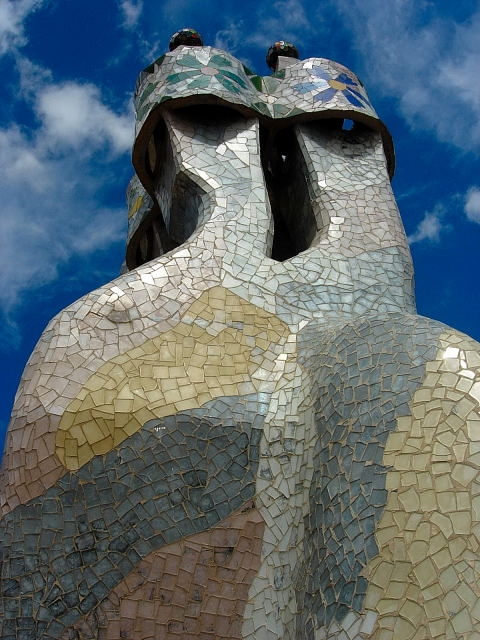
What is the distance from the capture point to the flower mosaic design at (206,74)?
5.91 m

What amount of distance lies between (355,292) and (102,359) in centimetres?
173

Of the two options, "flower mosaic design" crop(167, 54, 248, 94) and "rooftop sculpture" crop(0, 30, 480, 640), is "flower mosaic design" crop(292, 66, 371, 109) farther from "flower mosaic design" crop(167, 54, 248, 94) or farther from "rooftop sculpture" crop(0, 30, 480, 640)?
"rooftop sculpture" crop(0, 30, 480, 640)

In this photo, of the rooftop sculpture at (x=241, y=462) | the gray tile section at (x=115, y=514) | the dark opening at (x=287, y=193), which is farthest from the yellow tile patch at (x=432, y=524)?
the dark opening at (x=287, y=193)

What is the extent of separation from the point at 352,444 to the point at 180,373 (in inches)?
41.7

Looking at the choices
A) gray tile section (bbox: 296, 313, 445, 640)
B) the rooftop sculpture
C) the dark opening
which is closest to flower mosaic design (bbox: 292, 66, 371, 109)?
the dark opening

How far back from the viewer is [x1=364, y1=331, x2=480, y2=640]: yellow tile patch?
10.4 ft

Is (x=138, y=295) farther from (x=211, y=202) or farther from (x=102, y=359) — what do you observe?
(x=211, y=202)

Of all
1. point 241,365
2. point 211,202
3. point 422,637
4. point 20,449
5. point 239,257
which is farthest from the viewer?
point 211,202

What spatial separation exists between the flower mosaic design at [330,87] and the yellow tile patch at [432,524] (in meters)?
3.22

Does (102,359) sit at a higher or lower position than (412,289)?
lower

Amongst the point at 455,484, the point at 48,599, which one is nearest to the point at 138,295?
the point at 48,599

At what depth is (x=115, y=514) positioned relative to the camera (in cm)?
395

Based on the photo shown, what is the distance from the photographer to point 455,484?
11.1 feet

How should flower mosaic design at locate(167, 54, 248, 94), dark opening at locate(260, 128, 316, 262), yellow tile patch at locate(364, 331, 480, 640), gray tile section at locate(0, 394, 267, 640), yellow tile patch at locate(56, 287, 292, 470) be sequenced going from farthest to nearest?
dark opening at locate(260, 128, 316, 262)
flower mosaic design at locate(167, 54, 248, 94)
yellow tile patch at locate(56, 287, 292, 470)
gray tile section at locate(0, 394, 267, 640)
yellow tile patch at locate(364, 331, 480, 640)
